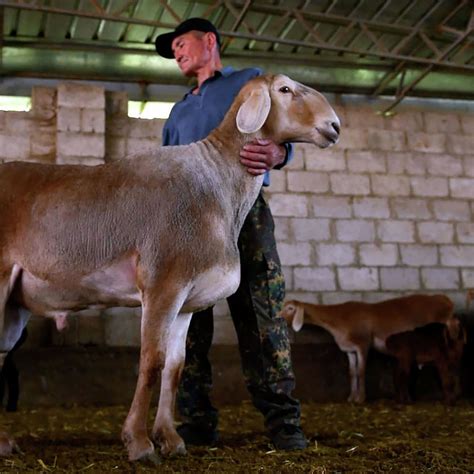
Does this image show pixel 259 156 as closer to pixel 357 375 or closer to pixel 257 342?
pixel 257 342

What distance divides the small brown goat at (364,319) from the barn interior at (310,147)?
0.23m

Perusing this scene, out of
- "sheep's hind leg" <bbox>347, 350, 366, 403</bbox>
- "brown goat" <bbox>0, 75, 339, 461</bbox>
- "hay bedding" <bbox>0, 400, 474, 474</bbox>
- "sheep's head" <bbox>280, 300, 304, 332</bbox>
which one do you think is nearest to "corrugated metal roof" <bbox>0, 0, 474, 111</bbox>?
"sheep's head" <bbox>280, 300, 304, 332</bbox>

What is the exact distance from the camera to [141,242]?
2.78 meters

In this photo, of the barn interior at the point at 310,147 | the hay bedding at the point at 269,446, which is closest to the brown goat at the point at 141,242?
the hay bedding at the point at 269,446

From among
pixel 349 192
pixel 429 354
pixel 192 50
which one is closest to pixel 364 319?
pixel 429 354

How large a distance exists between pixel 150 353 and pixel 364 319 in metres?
5.30

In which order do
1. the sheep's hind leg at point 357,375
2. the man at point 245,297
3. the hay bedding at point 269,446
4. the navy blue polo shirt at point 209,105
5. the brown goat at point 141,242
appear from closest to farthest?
1. the hay bedding at point 269,446
2. the brown goat at point 141,242
3. the man at point 245,297
4. the navy blue polo shirt at point 209,105
5. the sheep's hind leg at point 357,375

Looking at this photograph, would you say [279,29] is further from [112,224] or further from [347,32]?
[112,224]

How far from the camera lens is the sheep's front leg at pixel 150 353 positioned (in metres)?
2.67

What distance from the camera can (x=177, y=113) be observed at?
12.1ft

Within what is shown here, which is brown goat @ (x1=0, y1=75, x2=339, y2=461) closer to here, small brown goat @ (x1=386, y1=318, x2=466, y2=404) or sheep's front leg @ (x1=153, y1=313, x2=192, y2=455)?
sheep's front leg @ (x1=153, y1=313, x2=192, y2=455)

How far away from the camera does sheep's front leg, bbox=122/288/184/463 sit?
8.77 ft

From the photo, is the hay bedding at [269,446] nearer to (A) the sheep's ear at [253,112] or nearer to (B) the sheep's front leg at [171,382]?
(B) the sheep's front leg at [171,382]

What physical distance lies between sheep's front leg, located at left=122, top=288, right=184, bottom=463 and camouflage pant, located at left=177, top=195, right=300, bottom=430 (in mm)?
715
